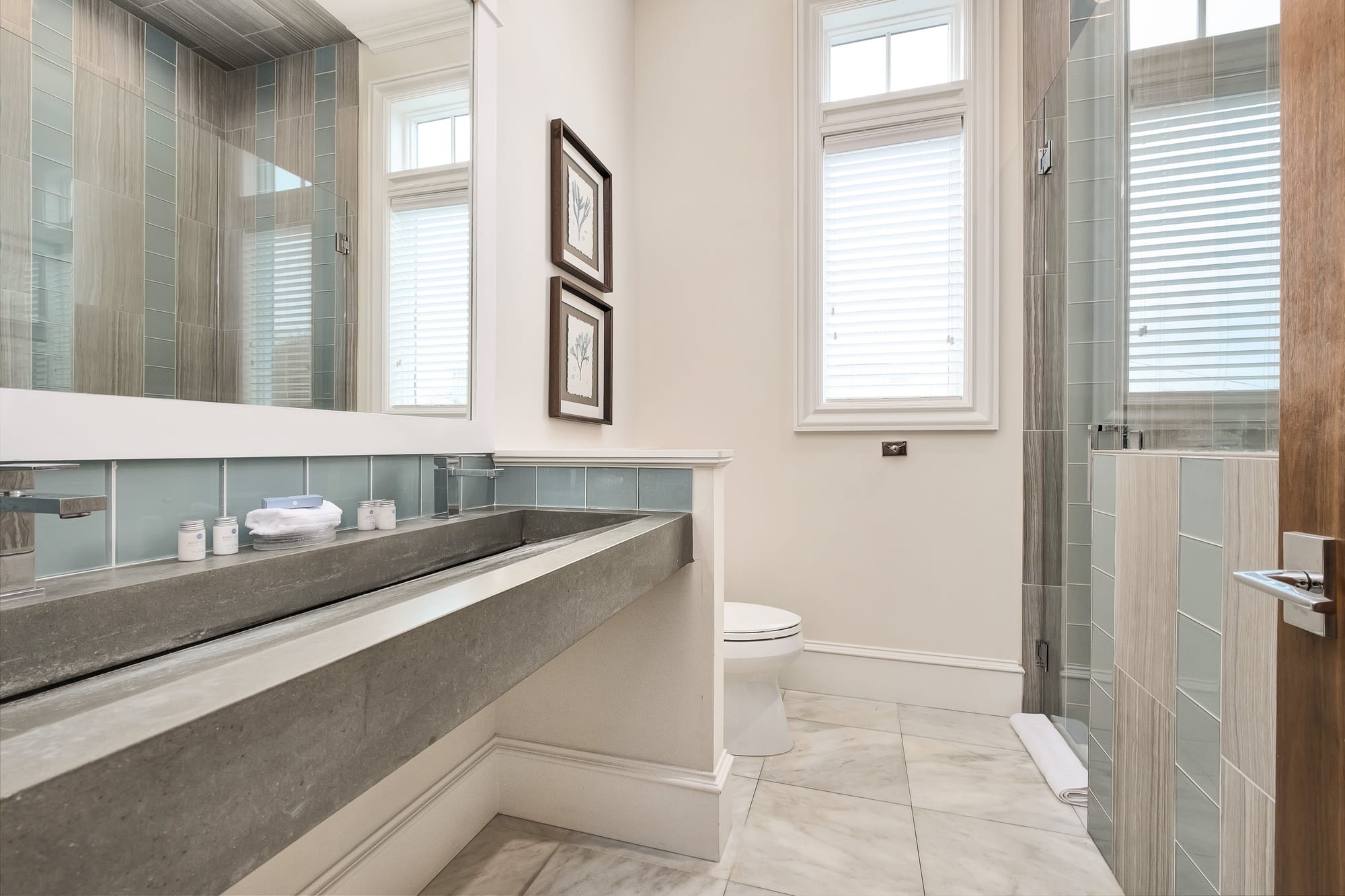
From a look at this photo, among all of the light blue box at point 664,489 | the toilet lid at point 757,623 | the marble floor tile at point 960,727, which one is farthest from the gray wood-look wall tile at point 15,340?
the marble floor tile at point 960,727

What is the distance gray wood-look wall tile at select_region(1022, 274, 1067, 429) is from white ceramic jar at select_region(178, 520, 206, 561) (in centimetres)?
215

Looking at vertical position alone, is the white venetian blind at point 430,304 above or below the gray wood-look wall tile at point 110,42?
below

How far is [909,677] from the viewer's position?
91.1 inches

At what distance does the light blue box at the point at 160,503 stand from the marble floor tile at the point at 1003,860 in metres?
1.56

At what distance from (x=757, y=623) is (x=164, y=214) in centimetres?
166

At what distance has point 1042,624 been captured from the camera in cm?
213

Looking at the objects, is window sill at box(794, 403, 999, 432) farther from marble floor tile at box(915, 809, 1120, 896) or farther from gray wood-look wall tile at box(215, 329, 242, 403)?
gray wood-look wall tile at box(215, 329, 242, 403)

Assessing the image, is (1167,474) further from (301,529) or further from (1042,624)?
(301,529)

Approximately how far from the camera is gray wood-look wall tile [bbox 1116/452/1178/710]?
1.12 m

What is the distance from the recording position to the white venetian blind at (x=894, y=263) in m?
2.30

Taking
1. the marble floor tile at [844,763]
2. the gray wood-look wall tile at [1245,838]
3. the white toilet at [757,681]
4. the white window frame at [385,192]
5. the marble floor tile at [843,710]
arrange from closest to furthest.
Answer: the gray wood-look wall tile at [1245,838], the white window frame at [385,192], the marble floor tile at [844,763], the white toilet at [757,681], the marble floor tile at [843,710]

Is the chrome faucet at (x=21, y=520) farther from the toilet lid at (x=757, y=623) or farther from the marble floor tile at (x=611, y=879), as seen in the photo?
the toilet lid at (x=757, y=623)

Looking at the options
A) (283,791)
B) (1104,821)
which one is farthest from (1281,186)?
(1104,821)

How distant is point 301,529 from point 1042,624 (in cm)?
222
